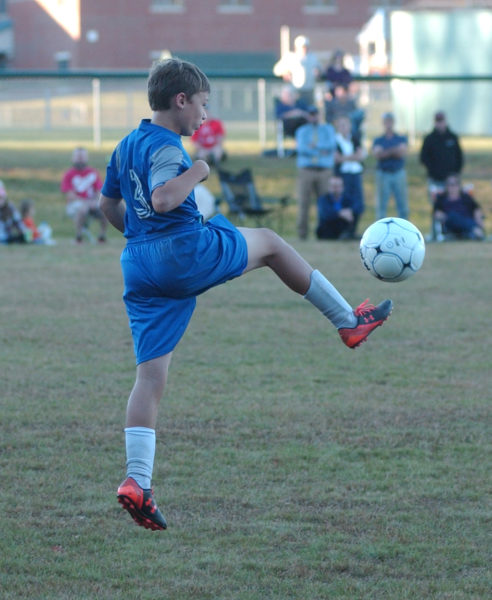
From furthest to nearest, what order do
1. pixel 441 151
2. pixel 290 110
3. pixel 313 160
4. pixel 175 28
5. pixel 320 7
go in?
pixel 320 7, pixel 175 28, pixel 290 110, pixel 441 151, pixel 313 160

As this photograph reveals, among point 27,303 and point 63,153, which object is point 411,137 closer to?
point 63,153

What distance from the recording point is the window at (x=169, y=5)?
46.5 meters

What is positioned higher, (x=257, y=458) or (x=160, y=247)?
(x=160, y=247)

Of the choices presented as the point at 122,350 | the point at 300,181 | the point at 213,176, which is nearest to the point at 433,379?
the point at 122,350

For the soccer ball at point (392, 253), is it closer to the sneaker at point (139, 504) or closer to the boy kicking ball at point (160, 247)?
the boy kicking ball at point (160, 247)

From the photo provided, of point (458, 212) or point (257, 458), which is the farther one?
point (458, 212)

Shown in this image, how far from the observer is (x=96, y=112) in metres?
22.2

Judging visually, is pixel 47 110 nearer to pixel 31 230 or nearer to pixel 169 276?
pixel 31 230

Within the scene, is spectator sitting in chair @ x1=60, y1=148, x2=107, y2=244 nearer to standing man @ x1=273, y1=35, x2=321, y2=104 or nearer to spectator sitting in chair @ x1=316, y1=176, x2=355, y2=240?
spectator sitting in chair @ x1=316, y1=176, x2=355, y2=240

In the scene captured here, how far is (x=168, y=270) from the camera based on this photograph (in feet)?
13.2

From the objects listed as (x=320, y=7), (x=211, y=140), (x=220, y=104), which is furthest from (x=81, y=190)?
(x=320, y=7)

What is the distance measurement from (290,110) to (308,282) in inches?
650

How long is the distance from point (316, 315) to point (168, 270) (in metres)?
6.00

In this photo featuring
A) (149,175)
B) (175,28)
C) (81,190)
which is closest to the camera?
(149,175)
